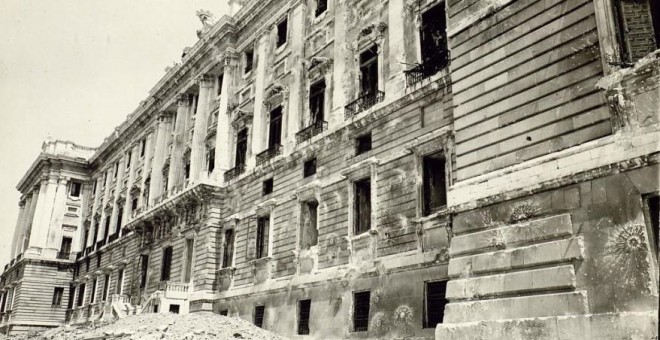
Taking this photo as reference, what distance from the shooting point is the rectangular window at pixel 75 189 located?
47581 millimetres

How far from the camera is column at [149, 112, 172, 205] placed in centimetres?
3316

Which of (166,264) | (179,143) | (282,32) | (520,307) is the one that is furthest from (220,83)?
(520,307)

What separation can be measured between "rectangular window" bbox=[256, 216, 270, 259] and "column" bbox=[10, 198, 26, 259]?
36.7 meters

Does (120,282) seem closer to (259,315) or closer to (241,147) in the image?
(241,147)

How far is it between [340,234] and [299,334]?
3633 millimetres

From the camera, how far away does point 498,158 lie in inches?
399

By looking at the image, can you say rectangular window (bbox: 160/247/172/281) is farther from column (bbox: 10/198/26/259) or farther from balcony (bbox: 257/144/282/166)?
column (bbox: 10/198/26/259)

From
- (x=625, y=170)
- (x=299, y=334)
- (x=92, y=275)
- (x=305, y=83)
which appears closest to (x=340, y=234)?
(x=299, y=334)

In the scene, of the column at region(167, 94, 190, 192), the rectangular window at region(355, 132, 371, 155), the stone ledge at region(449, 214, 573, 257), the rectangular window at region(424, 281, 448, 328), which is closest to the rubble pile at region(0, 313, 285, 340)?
the rectangular window at region(424, 281, 448, 328)

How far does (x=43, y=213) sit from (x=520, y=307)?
44.5 meters

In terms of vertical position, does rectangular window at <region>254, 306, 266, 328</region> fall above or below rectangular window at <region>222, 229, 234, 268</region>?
below

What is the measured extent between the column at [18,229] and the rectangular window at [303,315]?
40.3 meters

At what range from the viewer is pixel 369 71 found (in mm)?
18859

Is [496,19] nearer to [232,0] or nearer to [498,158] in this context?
[498,158]
